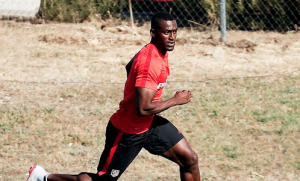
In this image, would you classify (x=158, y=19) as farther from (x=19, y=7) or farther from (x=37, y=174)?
(x=19, y=7)

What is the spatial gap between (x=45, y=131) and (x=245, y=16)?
4582 millimetres

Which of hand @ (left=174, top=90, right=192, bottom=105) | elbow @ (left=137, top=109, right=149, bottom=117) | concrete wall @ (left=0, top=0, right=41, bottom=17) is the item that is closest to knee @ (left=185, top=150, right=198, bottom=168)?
hand @ (left=174, top=90, right=192, bottom=105)

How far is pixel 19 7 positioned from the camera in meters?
11.1

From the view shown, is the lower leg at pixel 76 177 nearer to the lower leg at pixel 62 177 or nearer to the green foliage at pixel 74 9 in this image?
the lower leg at pixel 62 177

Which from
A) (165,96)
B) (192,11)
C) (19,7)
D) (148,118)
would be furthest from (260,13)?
(148,118)

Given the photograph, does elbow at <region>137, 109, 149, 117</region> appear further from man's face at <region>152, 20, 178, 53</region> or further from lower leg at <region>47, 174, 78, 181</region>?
lower leg at <region>47, 174, 78, 181</region>

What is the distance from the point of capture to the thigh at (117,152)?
5.01 metres

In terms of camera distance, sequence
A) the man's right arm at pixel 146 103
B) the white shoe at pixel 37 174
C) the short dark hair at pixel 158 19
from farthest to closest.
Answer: the white shoe at pixel 37 174, the short dark hair at pixel 158 19, the man's right arm at pixel 146 103

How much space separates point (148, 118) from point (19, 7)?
6.69m

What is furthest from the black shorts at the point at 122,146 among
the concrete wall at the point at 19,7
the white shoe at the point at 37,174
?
the concrete wall at the point at 19,7

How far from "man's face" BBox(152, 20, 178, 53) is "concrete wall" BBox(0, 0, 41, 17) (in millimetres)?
6522

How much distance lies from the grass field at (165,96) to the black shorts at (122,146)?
1193 mm

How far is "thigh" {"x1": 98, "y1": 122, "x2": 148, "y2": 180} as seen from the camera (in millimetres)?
5012

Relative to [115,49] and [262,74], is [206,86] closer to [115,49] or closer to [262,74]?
[262,74]
